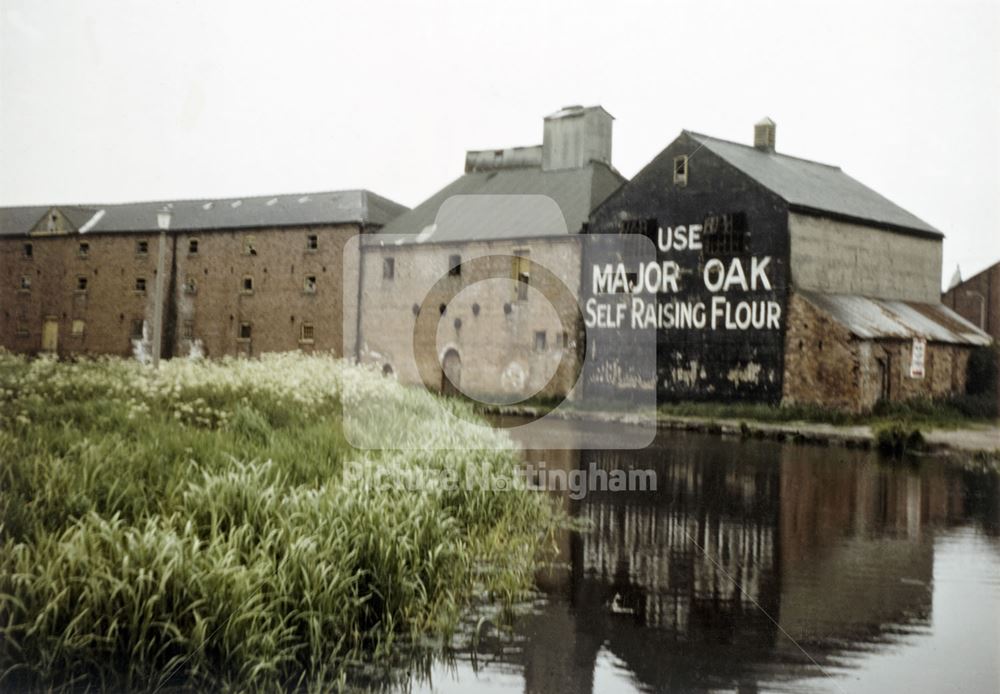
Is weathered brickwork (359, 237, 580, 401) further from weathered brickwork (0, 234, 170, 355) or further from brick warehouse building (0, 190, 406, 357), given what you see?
weathered brickwork (0, 234, 170, 355)

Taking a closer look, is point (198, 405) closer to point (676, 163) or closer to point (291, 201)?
point (291, 201)

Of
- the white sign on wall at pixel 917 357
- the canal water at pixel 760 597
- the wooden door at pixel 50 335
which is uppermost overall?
the white sign on wall at pixel 917 357

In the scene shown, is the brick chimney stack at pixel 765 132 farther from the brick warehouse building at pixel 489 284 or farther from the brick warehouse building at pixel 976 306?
the brick warehouse building at pixel 976 306

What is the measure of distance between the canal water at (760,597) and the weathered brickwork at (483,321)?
8398mm

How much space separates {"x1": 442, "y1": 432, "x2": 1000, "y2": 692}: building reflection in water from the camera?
17.5 feet

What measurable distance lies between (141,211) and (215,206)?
881mm

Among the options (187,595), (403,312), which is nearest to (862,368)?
(403,312)

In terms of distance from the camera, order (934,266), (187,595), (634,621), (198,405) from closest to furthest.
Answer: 1. (187,595)
2. (634,621)
3. (198,405)
4. (934,266)

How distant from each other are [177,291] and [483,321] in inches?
438

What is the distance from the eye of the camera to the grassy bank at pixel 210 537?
460cm

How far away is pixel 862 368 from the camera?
18.4 meters

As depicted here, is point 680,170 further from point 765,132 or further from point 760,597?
point 760,597

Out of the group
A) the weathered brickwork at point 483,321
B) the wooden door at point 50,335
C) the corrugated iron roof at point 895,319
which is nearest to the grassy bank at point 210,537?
the wooden door at point 50,335

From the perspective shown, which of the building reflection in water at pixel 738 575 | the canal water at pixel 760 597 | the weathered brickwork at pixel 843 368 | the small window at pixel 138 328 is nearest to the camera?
the canal water at pixel 760 597
